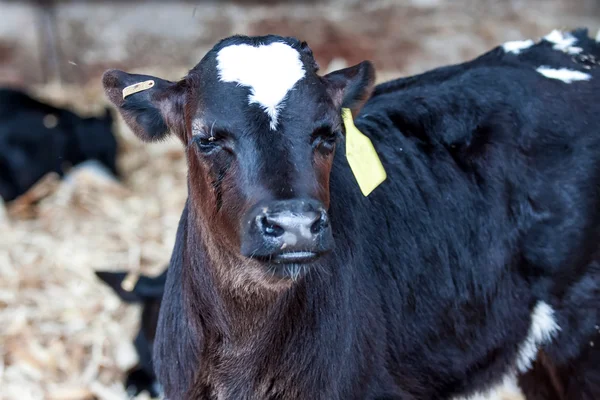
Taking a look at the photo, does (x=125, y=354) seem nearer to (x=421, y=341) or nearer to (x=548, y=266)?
(x=421, y=341)

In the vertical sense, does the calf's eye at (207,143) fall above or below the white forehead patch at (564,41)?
below

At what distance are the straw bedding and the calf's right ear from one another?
2076mm

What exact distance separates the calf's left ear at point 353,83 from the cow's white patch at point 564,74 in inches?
39.9

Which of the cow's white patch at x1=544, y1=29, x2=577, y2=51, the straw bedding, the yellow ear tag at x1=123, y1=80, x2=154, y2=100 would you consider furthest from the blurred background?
the cow's white patch at x1=544, y1=29, x2=577, y2=51

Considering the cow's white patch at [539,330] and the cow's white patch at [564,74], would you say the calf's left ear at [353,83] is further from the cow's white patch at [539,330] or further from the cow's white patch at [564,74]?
the cow's white patch at [539,330]

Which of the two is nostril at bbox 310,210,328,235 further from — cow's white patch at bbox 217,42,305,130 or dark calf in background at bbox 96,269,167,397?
dark calf in background at bbox 96,269,167,397

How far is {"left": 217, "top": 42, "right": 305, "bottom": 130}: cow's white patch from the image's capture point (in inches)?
111

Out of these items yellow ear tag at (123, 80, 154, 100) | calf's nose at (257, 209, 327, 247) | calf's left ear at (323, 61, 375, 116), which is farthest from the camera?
calf's left ear at (323, 61, 375, 116)

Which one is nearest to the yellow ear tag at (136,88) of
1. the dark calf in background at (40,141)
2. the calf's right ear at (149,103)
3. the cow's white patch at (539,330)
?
the calf's right ear at (149,103)

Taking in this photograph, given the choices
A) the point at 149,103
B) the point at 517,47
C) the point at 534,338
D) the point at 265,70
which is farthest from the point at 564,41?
the point at 149,103

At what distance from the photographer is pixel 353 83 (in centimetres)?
328

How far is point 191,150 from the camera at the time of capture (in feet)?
9.96

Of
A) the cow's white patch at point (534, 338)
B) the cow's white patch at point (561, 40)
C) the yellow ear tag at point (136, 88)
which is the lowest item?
the cow's white patch at point (534, 338)

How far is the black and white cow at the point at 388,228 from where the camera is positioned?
9.34ft
